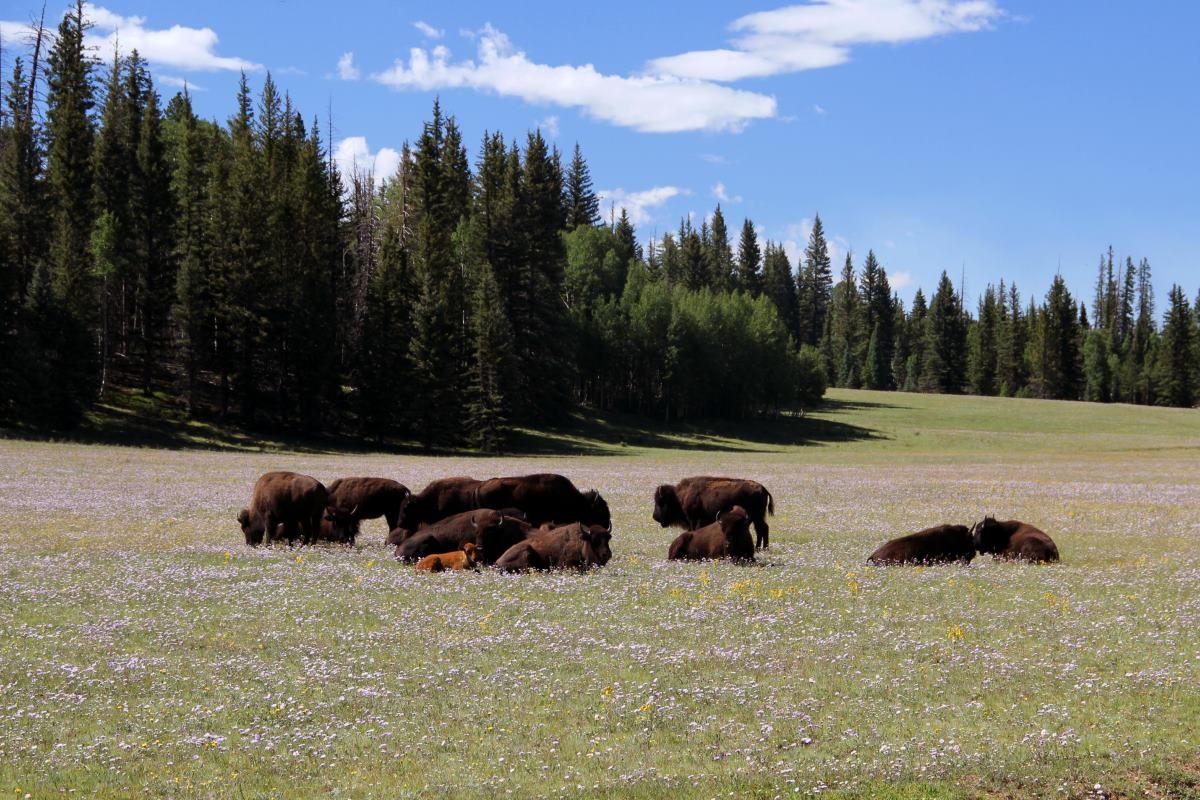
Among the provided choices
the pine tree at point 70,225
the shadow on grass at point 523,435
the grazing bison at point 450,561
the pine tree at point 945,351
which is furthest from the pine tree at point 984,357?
the grazing bison at point 450,561

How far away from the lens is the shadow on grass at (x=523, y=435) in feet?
192

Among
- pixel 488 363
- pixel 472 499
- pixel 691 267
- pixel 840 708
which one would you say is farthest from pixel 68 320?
pixel 691 267

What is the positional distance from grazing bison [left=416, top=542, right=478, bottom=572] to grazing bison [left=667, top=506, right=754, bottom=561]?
3.87m

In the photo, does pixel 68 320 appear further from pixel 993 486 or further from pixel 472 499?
pixel 993 486

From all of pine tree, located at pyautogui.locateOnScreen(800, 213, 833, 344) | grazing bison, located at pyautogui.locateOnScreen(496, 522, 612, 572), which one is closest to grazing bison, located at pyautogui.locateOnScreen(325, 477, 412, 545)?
grazing bison, located at pyautogui.locateOnScreen(496, 522, 612, 572)

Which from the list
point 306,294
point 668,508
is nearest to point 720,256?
point 306,294

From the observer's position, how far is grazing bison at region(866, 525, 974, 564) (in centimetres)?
1877

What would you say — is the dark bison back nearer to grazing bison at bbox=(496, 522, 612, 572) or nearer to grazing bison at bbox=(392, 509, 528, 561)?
grazing bison at bbox=(392, 509, 528, 561)

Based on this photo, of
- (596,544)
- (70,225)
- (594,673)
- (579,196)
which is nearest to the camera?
(594,673)

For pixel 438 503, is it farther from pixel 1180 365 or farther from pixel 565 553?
pixel 1180 365

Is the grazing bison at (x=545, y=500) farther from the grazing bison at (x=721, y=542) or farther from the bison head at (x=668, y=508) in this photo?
the grazing bison at (x=721, y=542)

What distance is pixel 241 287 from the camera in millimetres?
67750

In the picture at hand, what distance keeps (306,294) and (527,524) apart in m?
55.0

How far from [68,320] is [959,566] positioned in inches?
2103
